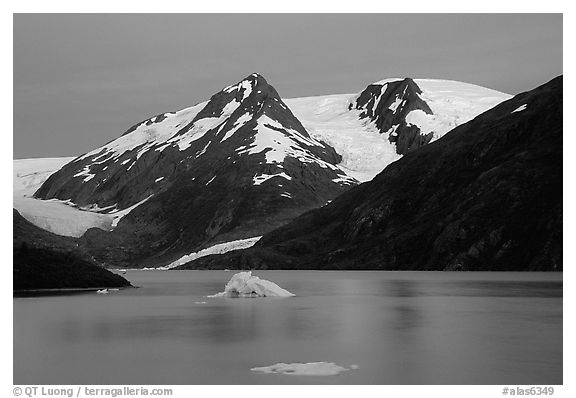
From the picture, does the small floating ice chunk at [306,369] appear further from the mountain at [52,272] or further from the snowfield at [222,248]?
the snowfield at [222,248]

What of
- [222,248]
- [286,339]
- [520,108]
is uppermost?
[520,108]

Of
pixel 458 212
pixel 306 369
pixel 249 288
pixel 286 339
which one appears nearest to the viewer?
pixel 306 369

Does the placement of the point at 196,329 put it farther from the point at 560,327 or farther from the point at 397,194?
the point at 397,194

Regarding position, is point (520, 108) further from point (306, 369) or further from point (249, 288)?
point (306, 369)

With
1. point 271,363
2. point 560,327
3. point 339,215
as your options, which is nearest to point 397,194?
point 339,215

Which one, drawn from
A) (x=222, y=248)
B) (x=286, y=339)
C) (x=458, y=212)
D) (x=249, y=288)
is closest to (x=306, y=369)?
(x=286, y=339)

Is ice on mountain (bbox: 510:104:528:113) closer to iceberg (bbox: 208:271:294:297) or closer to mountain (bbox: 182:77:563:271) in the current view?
mountain (bbox: 182:77:563:271)


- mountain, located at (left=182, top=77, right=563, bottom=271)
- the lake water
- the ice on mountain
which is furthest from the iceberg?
the ice on mountain
